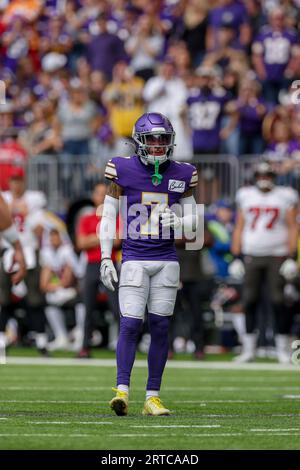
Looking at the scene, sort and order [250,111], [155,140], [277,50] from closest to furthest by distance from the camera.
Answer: [155,140]
[250,111]
[277,50]

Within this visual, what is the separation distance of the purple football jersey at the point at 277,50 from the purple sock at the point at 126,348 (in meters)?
9.84

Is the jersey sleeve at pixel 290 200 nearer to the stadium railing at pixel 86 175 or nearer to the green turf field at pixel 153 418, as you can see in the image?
the green turf field at pixel 153 418

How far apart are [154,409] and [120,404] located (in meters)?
0.30

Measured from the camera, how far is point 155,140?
8.76 meters

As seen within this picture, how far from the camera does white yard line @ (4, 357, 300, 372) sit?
1392cm

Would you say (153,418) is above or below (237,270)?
above

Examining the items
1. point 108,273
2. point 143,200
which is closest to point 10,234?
point 108,273

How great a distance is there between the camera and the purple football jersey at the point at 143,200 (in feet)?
28.7

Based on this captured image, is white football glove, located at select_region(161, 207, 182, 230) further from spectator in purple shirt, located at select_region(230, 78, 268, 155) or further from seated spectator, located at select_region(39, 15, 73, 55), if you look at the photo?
seated spectator, located at select_region(39, 15, 73, 55)

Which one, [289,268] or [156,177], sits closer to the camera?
[156,177]

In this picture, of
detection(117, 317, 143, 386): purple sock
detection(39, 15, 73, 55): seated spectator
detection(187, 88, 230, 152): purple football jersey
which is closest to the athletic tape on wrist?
detection(117, 317, 143, 386): purple sock

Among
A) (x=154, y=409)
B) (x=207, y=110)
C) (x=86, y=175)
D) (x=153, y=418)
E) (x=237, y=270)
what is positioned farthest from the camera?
(x=86, y=175)

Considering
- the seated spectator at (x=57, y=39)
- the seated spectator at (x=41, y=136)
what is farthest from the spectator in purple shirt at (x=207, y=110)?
the seated spectator at (x=57, y=39)

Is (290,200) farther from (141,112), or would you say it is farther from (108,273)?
(108,273)
